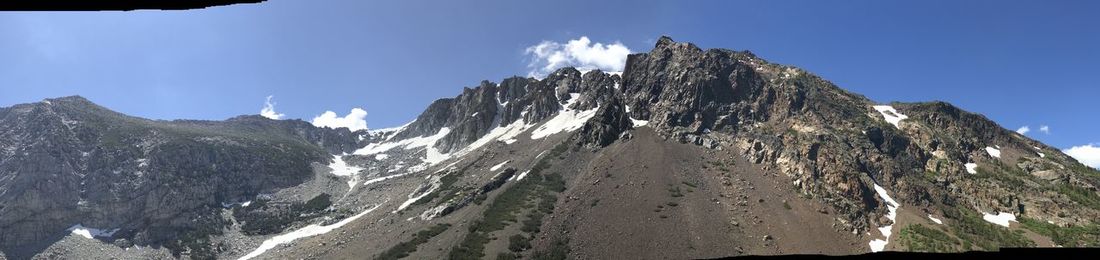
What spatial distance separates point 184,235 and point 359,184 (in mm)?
43595

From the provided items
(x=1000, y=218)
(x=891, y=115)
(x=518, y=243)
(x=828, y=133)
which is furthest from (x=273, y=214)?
(x=1000, y=218)

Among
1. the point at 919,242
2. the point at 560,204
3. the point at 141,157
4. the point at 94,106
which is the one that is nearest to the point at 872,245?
the point at 919,242

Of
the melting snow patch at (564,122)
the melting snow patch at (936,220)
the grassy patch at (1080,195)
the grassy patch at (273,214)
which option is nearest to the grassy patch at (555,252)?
the melting snow patch at (936,220)

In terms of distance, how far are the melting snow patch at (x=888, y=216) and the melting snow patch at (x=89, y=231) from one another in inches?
5168

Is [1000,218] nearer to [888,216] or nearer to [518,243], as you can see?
[888,216]

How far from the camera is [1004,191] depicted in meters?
80.6

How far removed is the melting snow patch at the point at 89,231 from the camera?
374ft

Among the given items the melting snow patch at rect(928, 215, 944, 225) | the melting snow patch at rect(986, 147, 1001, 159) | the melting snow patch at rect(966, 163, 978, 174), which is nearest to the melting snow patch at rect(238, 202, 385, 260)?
the melting snow patch at rect(928, 215, 944, 225)

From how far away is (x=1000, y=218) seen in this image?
76.2 metres

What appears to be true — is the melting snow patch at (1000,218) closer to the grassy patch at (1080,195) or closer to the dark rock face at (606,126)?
the grassy patch at (1080,195)

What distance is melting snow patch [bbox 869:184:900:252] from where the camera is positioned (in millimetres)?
67875

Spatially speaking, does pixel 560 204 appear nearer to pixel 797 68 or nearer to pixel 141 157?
pixel 797 68

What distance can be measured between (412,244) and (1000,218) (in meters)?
76.1

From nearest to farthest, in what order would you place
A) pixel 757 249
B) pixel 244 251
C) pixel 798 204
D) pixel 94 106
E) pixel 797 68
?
pixel 757 249 < pixel 798 204 < pixel 244 251 < pixel 797 68 < pixel 94 106
